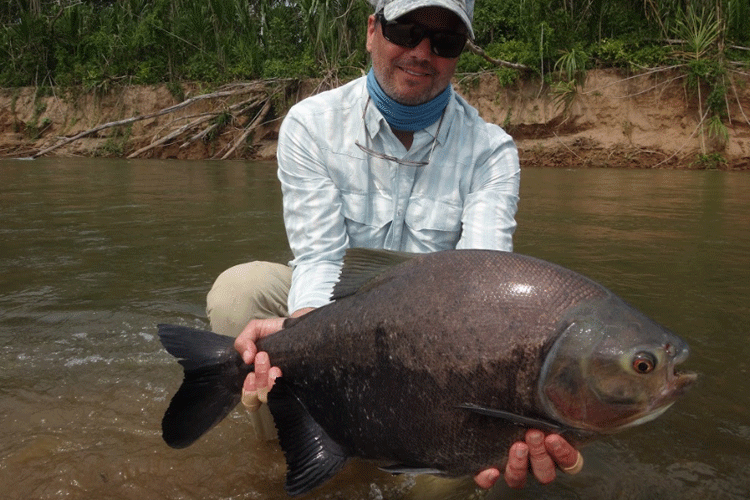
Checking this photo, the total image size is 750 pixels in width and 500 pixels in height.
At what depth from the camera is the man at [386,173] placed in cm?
263

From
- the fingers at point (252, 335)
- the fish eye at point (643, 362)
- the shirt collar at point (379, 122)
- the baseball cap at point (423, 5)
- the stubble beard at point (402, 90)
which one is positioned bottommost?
the fingers at point (252, 335)

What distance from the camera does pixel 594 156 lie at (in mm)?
13461

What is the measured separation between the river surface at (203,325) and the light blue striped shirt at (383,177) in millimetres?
912

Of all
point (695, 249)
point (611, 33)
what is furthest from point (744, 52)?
point (695, 249)

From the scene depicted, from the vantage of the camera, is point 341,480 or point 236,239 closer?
point 341,480

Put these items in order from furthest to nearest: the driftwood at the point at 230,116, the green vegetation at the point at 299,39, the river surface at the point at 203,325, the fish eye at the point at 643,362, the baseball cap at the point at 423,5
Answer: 1. the driftwood at the point at 230,116
2. the green vegetation at the point at 299,39
3. the baseball cap at the point at 423,5
4. the river surface at the point at 203,325
5. the fish eye at the point at 643,362

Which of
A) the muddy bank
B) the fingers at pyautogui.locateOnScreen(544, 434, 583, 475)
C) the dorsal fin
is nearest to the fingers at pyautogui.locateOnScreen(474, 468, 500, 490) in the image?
the fingers at pyautogui.locateOnScreen(544, 434, 583, 475)

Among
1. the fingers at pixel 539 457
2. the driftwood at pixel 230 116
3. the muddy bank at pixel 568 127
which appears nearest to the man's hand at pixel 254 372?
the fingers at pixel 539 457

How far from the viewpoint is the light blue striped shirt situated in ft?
9.14

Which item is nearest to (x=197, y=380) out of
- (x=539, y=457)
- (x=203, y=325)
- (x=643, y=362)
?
(x=539, y=457)

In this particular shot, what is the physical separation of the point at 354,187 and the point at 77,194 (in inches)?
281

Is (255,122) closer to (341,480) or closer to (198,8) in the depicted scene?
(198,8)

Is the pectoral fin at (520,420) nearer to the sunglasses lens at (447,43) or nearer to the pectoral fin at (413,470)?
the pectoral fin at (413,470)

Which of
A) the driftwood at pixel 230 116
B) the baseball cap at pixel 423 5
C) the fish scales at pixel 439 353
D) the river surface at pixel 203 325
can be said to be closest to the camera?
the fish scales at pixel 439 353
